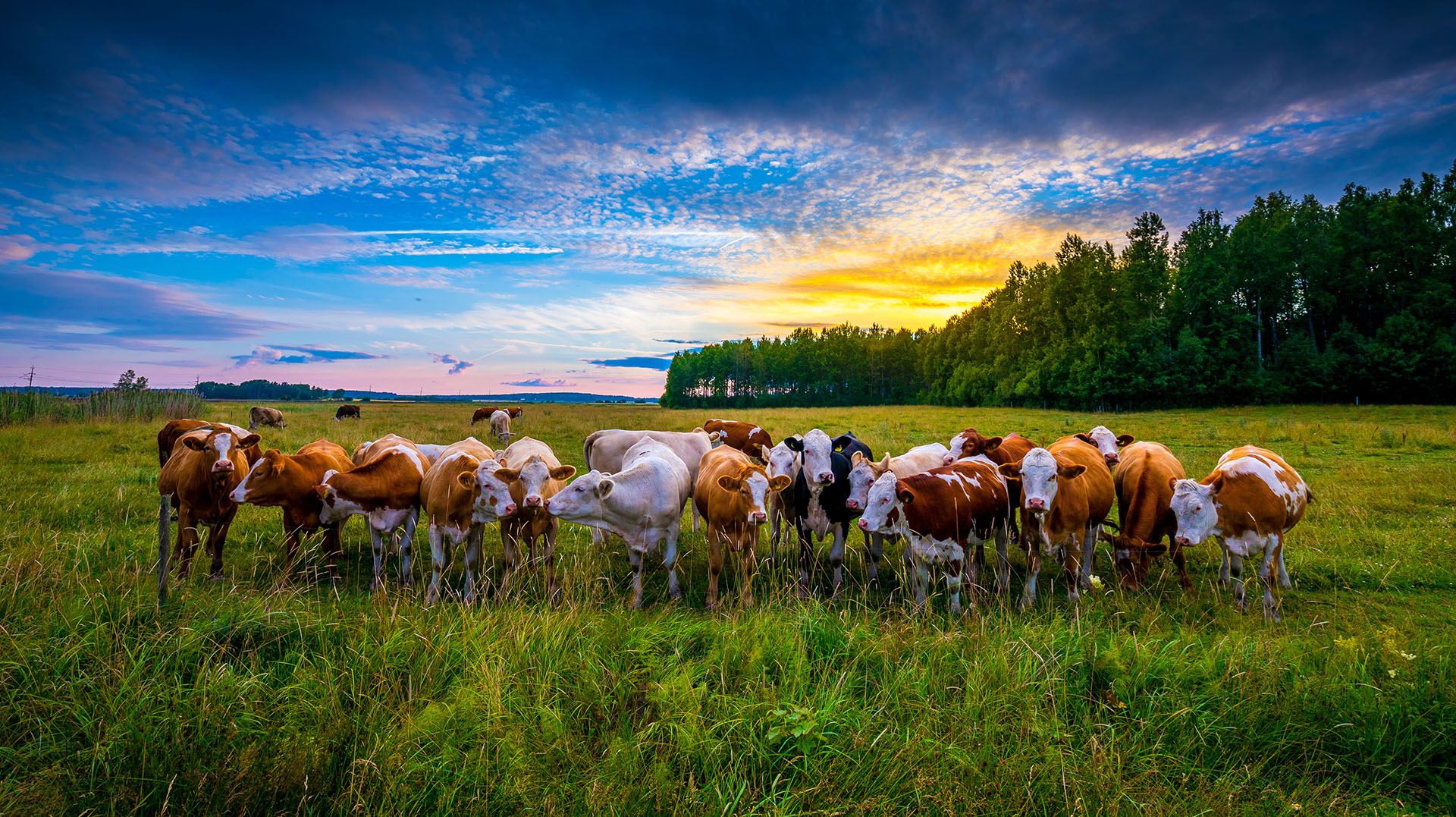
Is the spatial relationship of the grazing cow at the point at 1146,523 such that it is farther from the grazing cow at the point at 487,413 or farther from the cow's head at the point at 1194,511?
the grazing cow at the point at 487,413

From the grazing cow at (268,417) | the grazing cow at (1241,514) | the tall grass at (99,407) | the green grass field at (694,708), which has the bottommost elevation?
the green grass field at (694,708)

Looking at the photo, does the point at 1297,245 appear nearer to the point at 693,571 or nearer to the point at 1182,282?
the point at 1182,282

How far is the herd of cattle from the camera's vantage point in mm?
6887

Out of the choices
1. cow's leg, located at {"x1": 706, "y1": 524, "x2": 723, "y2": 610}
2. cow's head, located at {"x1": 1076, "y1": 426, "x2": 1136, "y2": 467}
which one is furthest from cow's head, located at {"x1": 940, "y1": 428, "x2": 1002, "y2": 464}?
cow's leg, located at {"x1": 706, "y1": 524, "x2": 723, "y2": 610}

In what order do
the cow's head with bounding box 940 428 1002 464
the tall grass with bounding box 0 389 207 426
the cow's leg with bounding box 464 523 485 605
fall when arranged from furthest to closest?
the tall grass with bounding box 0 389 207 426
the cow's head with bounding box 940 428 1002 464
the cow's leg with bounding box 464 523 485 605

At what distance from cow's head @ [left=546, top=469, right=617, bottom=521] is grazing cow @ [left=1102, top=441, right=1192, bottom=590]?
20.9ft

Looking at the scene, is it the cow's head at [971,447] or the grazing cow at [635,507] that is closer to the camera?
the grazing cow at [635,507]

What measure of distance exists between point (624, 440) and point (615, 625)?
22.0 ft

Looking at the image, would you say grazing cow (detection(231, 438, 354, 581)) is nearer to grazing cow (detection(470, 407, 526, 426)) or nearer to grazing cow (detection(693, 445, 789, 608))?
grazing cow (detection(693, 445, 789, 608))

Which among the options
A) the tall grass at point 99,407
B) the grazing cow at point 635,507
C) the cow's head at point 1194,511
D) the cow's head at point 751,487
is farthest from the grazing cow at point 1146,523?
the tall grass at point 99,407

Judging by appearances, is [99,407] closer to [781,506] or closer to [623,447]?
[623,447]

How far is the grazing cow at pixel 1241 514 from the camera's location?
22.3ft

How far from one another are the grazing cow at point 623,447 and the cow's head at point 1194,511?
736 centimetres

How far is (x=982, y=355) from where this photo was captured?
7850 cm
